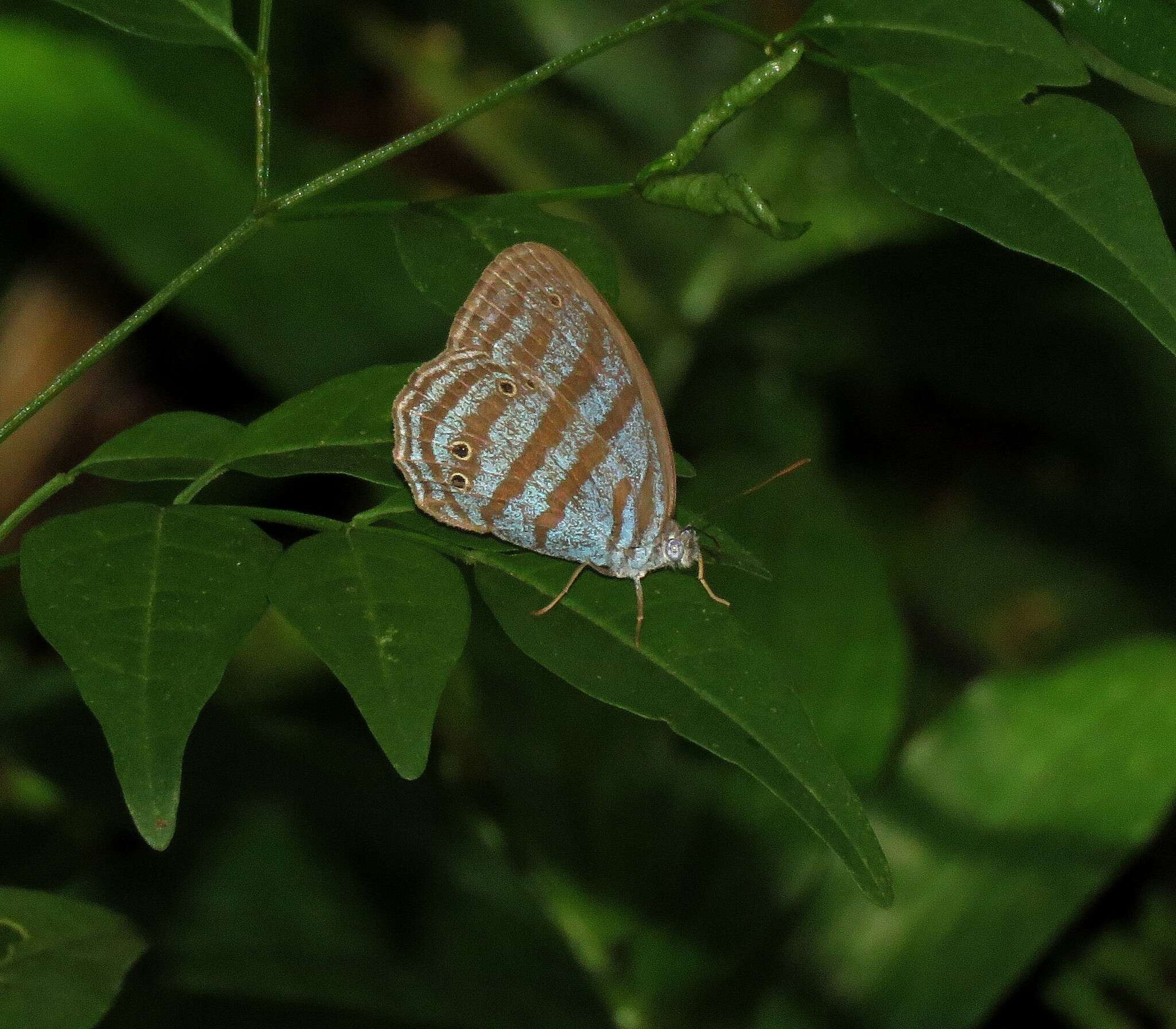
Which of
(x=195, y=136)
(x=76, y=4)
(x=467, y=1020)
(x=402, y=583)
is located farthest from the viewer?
(x=195, y=136)

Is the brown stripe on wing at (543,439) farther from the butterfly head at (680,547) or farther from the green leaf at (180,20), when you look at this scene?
the green leaf at (180,20)

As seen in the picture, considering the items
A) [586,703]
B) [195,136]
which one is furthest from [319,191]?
[195,136]

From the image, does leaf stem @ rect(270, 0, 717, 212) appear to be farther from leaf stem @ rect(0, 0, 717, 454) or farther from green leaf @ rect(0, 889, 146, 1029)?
green leaf @ rect(0, 889, 146, 1029)

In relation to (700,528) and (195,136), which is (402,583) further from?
(195,136)

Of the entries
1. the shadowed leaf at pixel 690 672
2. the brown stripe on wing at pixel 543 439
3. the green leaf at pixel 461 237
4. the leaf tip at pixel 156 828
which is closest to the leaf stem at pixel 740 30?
the green leaf at pixel 461 237

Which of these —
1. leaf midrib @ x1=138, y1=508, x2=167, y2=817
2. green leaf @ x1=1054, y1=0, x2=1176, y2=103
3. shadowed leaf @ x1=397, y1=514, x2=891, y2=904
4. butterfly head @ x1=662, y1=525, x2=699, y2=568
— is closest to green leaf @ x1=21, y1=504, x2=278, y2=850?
leaf midrib @ x1=138, y1=508, x2=167, y2=817
